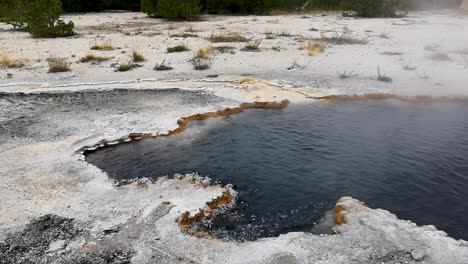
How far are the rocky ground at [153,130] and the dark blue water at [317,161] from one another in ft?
1.31

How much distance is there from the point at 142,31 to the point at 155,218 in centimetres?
1687

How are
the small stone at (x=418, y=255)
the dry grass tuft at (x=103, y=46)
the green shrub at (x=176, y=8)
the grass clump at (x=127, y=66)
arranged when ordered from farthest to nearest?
Result: 1. the green shrub at (x=176, y=8)
2. the dry grass tuft at (x=103, y=46)
3. the grass clump at (x=127, y=66)
4. the small stone at (x=418, y=255)

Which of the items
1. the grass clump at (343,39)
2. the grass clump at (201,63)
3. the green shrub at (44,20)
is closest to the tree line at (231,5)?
the green shrub at (44,20)

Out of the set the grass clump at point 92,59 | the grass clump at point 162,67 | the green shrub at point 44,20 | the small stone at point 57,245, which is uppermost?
the green shrub at point 44,20

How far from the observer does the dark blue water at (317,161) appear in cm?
582

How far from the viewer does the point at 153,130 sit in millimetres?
8562

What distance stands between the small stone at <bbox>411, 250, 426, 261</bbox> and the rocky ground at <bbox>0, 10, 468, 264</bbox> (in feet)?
0.07

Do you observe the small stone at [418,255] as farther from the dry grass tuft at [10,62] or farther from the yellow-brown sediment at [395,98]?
the dry grass tuft at [10,62]

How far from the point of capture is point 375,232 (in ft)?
17.1

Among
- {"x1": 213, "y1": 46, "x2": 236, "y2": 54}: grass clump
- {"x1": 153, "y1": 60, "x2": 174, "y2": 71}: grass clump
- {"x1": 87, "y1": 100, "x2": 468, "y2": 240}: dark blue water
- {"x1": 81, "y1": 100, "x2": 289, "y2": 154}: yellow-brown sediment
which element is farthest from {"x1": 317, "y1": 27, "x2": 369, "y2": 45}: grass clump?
{"x1": 81, "y1": 100, "x2": 289, "y2": 154}: yellow-brown sediment

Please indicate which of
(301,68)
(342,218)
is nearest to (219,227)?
(342,218)

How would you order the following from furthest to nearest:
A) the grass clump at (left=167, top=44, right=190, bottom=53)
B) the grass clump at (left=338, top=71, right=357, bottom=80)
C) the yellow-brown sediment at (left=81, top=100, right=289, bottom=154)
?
the grass clump at (left=167, top=44, right=190, bottom=53), the grass clump at (left=338, top=71, right=357, bottom=80), the yellow-brown sediment at (left=81, top=100, right=289, bottom=154)

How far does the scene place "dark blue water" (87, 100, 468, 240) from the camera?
5824 mm

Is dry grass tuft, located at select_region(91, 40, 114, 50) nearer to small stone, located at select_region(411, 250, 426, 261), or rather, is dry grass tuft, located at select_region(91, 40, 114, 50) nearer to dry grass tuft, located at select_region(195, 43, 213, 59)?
dry grass tuft, located at select_region(195, 43, 213, 59)
